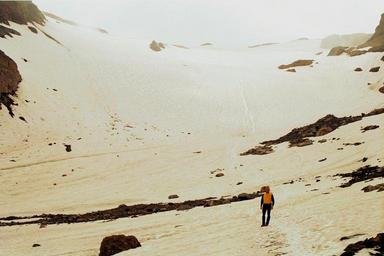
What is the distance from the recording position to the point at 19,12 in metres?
68.0

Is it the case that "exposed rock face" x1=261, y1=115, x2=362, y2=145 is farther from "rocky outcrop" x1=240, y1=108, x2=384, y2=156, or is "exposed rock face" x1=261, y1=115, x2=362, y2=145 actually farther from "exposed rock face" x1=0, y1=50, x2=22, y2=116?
"exposed rock face" x1=0, y1=50, x2=22, y2=116

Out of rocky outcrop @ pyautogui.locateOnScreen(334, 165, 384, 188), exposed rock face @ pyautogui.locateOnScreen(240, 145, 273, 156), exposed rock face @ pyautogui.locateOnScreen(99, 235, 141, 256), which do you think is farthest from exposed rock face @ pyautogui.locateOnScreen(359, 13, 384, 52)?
exposed rock face @ pyautogui.locateOnScreen(99, 235, 141, 256)

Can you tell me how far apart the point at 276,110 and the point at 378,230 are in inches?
1828

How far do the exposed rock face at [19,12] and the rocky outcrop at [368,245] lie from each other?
200 feet

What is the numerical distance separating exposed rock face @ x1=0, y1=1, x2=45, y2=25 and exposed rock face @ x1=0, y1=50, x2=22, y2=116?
14671 mm

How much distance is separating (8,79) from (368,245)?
146 feet

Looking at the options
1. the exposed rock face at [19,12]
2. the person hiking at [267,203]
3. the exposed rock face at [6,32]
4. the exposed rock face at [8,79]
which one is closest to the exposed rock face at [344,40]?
the exposed rock face at [19,12]

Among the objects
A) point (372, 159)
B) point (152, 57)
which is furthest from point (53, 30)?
point (372, 159)

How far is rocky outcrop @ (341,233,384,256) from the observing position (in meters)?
11.0

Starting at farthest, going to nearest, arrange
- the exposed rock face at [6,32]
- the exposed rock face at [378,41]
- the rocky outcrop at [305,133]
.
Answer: the exposed rock face at [378,41], the exposed rock face at [6,32], the rocky outcrop at [305,133]

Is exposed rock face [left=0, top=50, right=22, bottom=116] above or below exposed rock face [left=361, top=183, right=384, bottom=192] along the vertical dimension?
above

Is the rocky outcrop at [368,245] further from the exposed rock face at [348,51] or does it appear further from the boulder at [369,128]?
the exposed rock face at [348,51]

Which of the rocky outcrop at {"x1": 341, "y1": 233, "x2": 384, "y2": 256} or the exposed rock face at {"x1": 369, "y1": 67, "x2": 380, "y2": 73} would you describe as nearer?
the rocky outcrop at {"x1": 341, "y1": 233, "x2": 384, "y2": 256}

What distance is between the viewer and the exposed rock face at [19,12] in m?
64.6
